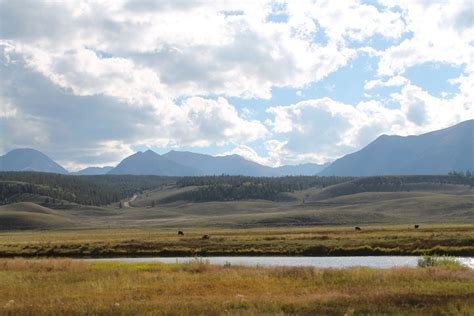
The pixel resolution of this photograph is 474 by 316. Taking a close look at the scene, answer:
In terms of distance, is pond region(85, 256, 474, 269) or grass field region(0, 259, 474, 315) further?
pond region(85, 256, 474, 269)

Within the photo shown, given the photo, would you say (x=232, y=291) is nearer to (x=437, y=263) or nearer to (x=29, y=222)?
(x=437, y=263)

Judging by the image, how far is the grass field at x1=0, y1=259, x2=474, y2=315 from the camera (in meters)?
20.4

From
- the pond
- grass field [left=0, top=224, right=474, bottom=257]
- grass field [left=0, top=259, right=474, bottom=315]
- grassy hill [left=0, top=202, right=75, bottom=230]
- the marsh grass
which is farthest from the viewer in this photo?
grassy hill [left=0, top=202, right=75, bottom=230]

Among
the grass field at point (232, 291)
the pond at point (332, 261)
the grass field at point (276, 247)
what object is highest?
the grass field at point (232, 291)

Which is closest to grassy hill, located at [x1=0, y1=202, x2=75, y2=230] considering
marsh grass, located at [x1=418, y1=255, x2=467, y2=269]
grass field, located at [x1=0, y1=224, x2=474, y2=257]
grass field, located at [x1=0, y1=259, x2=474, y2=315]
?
grass field, located at [x1=0, y1=224, x2=474, y2=257]

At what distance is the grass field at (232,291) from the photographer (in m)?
20.4

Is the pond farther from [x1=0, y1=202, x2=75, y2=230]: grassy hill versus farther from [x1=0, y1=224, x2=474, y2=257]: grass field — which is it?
[x1=0, y1=202, x2=75, y2=230]: grassy hill

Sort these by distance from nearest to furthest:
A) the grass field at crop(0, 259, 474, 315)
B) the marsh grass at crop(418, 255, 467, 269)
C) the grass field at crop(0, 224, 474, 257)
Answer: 1. the grass field at crop(0, 259, 474, 315)
2. the marsh grass at crop(418, 255, 467, 269)
3. the grass field at crop(0, 224, 474, 257)

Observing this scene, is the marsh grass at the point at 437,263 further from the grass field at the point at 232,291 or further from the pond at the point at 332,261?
the pond at the point at 332,261

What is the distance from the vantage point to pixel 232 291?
25922 millimetres

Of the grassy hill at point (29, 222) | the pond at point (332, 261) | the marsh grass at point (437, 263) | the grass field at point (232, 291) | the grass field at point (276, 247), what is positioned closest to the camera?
the grass field at point (232, 291)

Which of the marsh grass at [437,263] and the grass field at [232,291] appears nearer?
the grass field at [232,291]

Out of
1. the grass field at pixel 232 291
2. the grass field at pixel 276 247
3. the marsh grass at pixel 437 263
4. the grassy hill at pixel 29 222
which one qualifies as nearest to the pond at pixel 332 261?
the grass field at pixel 276 247

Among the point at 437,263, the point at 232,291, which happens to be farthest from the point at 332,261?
the point at 232,291
